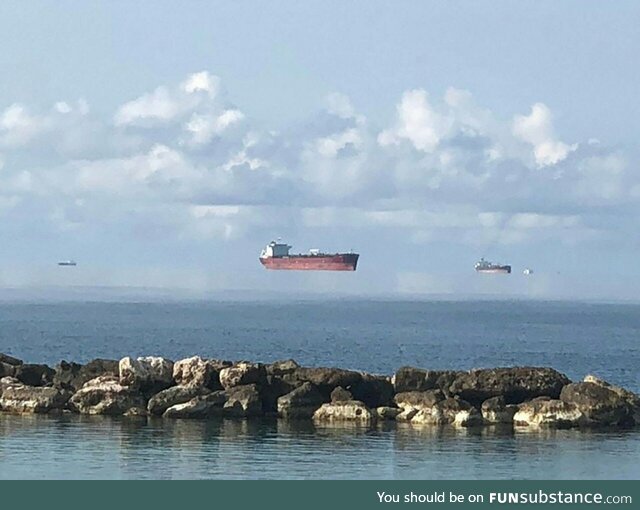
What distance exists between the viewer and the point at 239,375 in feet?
164

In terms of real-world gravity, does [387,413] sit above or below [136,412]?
above

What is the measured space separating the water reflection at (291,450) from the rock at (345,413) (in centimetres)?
84

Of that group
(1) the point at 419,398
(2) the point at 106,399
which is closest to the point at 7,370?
(2) the point at 106,399

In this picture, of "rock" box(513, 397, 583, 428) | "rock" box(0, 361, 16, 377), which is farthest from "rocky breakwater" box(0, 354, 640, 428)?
"rock" box(0, 361, 16, 377)

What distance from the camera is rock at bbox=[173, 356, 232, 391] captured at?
50.1 meters

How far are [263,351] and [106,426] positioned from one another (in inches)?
2001

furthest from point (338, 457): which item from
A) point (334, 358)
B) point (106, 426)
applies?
point (334, 358)

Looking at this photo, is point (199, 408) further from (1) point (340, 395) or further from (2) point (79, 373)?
(2) point (79, 373)

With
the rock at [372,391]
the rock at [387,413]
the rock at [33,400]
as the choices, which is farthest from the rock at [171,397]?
the rock at [387,413]

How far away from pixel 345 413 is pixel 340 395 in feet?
3.59

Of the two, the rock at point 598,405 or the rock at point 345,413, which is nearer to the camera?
the rock at point 598,405

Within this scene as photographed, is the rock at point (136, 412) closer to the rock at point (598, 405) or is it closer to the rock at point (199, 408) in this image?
the rock at point (199, 408)

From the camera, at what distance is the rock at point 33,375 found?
53719 mm
